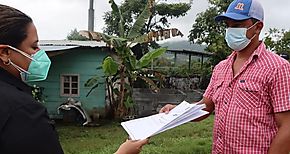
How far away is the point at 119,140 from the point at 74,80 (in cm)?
394

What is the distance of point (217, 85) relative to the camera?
270cm

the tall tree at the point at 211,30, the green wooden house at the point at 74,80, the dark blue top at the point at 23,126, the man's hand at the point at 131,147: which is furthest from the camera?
the tall tree at the point at 211,30

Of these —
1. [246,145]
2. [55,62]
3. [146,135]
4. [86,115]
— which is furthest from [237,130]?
[55,62]

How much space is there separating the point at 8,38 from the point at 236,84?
135 cm

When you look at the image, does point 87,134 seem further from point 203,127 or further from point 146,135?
point 146,135

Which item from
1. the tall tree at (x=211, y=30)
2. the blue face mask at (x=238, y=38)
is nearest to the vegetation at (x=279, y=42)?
the tall tree at (x=211, y=30)

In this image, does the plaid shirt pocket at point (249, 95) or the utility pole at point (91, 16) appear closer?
the plaid shirt pocket at point (249, 95)

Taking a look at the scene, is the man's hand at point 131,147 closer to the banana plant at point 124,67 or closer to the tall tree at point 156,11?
the banana plant at point 124,67

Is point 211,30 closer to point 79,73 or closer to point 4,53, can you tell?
point 79,73

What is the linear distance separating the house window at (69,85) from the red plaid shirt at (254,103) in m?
9.62

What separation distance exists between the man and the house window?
9396 millimetres

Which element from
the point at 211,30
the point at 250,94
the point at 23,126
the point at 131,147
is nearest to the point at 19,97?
the point at 23,126

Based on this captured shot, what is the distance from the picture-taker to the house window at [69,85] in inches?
468

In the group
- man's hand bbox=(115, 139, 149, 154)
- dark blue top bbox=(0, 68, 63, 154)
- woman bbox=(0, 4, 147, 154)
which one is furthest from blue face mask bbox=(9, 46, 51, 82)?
man's hand bbox=(115, 139, 149, 154)
